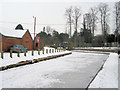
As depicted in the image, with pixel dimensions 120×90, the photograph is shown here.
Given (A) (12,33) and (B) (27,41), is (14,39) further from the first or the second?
(B) (27,41)

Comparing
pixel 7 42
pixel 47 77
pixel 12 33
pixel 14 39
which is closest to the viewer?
pixel 47 77

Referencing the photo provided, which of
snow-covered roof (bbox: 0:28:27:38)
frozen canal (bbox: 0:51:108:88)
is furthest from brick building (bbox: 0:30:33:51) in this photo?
frozen canal (bbox: 0:51:108:88)

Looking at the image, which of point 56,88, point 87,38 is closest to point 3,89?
point 56,88

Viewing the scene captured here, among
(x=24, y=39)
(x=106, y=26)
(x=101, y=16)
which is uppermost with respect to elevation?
(x=101, y=16)

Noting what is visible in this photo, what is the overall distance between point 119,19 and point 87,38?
1672cm

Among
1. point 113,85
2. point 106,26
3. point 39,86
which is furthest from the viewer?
point 106,26

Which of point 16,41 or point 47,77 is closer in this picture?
point 47,77

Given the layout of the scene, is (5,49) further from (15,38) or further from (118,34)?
(118,34)

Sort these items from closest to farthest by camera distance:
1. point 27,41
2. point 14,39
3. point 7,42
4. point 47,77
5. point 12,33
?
point 47,77, point 7,42, point 14,39, point 12,33, point 27,41

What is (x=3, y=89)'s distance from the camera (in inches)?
185

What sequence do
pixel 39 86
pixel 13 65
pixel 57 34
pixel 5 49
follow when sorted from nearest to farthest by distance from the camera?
pixel 39 86, pixel 13 65, pixel 5 49, pixel 57 34

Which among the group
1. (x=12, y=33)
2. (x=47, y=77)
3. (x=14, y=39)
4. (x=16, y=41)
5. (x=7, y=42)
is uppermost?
(x=12, y=33)

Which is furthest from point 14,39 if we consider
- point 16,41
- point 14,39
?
point 16,41

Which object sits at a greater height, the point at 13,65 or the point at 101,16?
the point at 101,16
